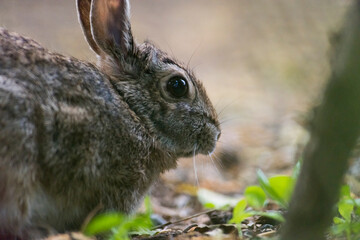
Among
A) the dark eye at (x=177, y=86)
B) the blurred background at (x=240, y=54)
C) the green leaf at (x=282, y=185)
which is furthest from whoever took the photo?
the blurred background at (x=240, y=54)

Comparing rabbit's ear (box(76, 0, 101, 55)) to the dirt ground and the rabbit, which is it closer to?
the rabbit

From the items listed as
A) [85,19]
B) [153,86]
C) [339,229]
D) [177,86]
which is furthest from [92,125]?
[339,229]

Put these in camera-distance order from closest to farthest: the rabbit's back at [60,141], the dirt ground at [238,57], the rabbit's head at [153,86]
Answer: the rabbit's back at [60,141], the rabbit's head at [153,86], the dirt ground at [238,57]

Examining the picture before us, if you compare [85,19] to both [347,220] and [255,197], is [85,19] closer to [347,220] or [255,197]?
[255,197]

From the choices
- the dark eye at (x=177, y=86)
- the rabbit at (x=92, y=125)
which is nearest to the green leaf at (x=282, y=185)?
the rabbit at (x=92, y=125)

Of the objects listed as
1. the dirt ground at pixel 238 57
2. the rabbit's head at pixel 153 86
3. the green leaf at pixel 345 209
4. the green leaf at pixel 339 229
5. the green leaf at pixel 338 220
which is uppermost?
the dirt ground at pixel 238 57

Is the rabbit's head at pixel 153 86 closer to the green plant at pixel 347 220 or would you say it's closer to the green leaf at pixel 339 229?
the green plant at pixel 347 220

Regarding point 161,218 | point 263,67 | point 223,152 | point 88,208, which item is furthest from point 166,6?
point 88,208
